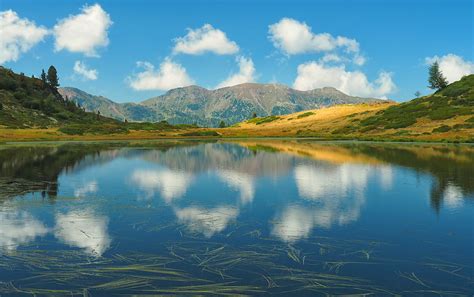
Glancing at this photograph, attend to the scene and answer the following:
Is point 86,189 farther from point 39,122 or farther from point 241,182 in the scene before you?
point 39,122

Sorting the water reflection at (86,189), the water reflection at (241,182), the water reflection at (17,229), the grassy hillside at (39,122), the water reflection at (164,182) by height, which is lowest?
the water reflection at (17,229)

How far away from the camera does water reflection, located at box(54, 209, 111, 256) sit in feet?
53.9

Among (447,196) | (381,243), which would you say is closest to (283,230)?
(381,243)

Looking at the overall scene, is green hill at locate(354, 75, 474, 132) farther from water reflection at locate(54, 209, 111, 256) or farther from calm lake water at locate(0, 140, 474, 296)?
water reflection at locate(54, 209, 111, 256)

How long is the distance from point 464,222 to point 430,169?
25.9 m

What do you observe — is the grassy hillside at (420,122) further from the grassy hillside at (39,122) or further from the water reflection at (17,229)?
the water reflection at (17,229)

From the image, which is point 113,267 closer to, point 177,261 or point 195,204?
point 177,261

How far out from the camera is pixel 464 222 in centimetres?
2056

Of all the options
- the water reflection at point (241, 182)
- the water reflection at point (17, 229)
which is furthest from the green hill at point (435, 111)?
the water reflection at point (17, 229)

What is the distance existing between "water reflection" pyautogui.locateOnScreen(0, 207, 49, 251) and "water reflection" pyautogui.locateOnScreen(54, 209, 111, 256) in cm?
91

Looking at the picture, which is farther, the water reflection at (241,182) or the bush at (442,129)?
the bush at (442,129)

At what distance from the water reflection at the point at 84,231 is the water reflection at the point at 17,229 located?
910mm

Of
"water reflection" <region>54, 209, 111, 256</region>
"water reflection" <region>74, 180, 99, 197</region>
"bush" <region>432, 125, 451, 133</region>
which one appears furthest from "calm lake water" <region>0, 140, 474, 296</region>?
Answer: "bush" <region>432, 125, 451, 133</region>

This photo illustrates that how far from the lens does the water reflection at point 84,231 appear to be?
53.9 ft
